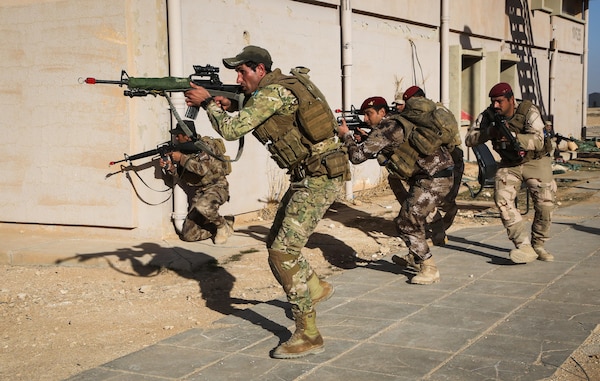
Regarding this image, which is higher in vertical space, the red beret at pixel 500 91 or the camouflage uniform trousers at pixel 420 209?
the red beret at pixel 500 91

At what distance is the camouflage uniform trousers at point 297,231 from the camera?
474 cm

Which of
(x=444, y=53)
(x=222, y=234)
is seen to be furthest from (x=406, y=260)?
(x=444, y=53)

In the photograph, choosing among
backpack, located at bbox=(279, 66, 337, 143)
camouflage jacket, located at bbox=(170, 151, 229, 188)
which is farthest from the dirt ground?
backpack, located at bbox=(279, 66, 337, 143)

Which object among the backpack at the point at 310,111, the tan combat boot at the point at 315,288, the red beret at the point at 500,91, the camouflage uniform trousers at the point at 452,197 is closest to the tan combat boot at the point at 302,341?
the tan combat boot at the point at 315,288

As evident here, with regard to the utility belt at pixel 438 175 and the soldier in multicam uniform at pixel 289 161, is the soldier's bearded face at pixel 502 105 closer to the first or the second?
the utility belt at pixel 438 175

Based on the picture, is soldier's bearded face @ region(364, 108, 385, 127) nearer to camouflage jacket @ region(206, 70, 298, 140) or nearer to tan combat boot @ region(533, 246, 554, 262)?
tan combat boot @ region(533, 246, 554, 262)

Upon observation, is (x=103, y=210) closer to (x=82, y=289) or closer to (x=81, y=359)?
(x=82, y=289)

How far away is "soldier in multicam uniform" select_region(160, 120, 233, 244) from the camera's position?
8.40 metres

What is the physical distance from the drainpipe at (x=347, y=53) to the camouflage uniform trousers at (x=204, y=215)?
3.50 m

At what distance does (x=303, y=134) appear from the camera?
16.0 feet

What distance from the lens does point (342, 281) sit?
263 inches

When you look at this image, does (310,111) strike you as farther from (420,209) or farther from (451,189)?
(451,189)

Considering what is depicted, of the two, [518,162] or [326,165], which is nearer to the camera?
[326,165]

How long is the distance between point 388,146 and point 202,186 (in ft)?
9.30
